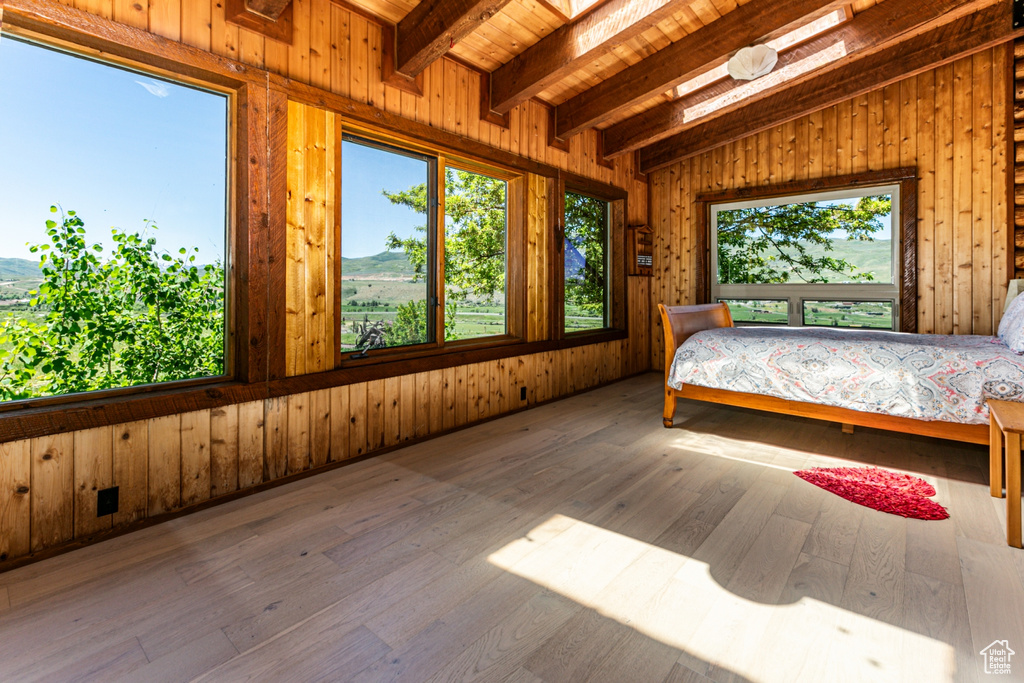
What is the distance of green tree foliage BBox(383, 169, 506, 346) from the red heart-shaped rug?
103 inches

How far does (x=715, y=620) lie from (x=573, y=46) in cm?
339

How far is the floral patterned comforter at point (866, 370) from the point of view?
2559 mm

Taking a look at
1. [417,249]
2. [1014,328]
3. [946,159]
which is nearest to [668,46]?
[417,249]

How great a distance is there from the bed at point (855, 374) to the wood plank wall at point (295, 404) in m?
1.48

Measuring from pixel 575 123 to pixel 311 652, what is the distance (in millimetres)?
4375

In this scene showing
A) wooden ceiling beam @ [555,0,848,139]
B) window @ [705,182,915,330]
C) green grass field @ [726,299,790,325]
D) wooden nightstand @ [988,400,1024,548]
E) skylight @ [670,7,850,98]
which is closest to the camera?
wooden nightstand @ [988,400,1024,548]

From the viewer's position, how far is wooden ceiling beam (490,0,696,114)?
2924mm

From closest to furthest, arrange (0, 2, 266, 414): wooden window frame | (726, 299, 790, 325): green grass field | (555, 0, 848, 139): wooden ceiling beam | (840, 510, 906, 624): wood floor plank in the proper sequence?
(840, 510, 906, 624): wood floor plank
(0, 2, 266, 414): wooden window frame
(555, 0, 848, 139): wooden ceiling beam
(726, 299, 790, 325): green grass field

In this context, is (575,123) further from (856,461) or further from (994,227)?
(994,227)

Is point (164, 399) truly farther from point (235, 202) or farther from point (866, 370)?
point (866, 370)

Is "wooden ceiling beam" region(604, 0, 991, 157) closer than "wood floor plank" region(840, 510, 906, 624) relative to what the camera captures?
No

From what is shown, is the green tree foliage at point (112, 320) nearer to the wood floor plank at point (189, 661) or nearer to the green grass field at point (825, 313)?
the wood floor plank at point (189, 661)

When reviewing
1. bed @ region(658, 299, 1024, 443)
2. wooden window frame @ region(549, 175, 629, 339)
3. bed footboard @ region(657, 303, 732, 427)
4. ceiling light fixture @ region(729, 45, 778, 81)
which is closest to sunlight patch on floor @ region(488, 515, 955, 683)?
bed @ region(658, 299, 1024, 443)

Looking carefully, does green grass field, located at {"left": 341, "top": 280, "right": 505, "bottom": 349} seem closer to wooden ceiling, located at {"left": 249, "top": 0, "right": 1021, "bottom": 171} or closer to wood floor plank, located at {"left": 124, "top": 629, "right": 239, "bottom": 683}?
wooden ceiling, located at {"left": 249, "top": 0, "right": 1021, "bottom": 171}
